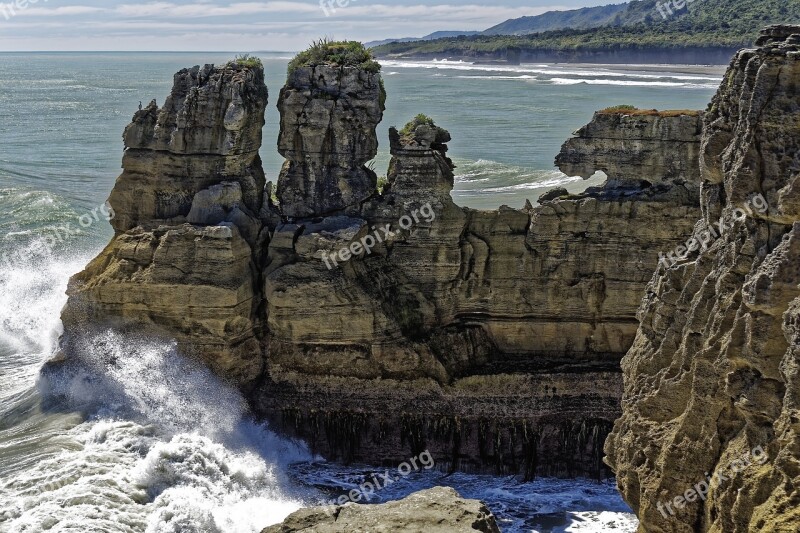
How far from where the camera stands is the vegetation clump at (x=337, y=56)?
922 inches

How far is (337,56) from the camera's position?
77.3ft

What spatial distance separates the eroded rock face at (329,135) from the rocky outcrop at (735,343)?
1079 centimetres

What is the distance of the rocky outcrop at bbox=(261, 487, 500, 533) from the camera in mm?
12961

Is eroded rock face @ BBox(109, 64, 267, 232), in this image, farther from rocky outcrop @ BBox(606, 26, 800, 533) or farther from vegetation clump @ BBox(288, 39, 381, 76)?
rocky outcrop @ BBox(606, 26, 800, 533)

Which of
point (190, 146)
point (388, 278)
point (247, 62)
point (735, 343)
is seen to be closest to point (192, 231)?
point (190, 146)

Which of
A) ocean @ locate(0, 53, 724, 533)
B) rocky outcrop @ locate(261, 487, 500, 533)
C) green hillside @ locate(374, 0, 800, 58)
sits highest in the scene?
green hillside @ locate(374, 0, 800, 58)

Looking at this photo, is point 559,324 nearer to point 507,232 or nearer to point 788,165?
point 507,232

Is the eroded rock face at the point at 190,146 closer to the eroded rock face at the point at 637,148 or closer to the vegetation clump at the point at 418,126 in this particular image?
the vegetation clump at the point at 418,126

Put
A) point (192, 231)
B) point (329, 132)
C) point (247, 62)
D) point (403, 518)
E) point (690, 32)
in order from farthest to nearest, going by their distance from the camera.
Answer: point (690, 32)
point (247, 62)
point (329, 132)
point (192, 231)
point (403, 518)

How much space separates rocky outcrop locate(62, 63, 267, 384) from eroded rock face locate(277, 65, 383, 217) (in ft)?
3.50

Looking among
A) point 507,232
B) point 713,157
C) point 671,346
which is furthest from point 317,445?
point 713,157

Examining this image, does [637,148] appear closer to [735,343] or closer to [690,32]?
[735,343]

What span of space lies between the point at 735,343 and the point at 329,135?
45.2 ft

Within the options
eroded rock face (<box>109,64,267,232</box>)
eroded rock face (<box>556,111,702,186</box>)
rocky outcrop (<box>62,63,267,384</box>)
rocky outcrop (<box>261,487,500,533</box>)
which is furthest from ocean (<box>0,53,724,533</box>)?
eroded rock face (<box>556,111,702,186</box>)
